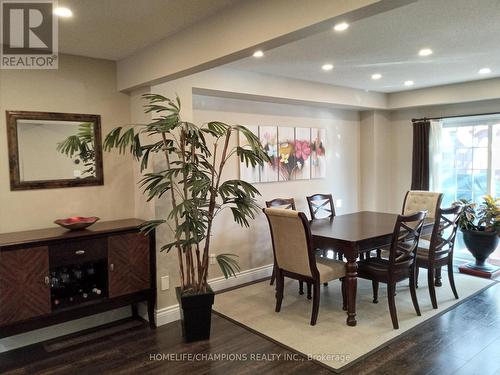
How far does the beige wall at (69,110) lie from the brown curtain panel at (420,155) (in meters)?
4.36

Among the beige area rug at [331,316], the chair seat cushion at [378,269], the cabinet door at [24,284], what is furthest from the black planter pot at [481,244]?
the cabinet door at [24,284]

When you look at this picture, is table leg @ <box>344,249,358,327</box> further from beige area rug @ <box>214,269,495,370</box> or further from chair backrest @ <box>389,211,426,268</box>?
chair backrest @ <box>389,211,426,268</box>

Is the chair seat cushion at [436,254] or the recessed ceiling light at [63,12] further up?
the recessed ceiling light at [63,12]

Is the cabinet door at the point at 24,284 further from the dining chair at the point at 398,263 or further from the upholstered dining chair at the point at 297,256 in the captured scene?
the dining chair at the point at 398,263

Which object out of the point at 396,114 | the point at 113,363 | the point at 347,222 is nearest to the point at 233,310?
the point at 113,363

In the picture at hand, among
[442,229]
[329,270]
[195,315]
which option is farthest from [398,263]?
[195,315]

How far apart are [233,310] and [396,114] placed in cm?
439

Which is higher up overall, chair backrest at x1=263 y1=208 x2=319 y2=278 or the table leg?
chair backrest at x1=263 y1=208 x2=319 y2=278

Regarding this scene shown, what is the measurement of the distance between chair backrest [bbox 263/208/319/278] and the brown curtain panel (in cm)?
329

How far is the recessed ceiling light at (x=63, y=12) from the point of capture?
245cm

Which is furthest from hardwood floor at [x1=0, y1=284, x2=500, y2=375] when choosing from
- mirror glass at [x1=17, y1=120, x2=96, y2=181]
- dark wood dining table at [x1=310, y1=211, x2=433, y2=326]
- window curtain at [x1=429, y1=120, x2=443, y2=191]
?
window curtain at [x1=429, y1=120, x2=443, y2=191]

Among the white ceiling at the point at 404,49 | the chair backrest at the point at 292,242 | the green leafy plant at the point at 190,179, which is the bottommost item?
the chair backrest at the point at 292,242

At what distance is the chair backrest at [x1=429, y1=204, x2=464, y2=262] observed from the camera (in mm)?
3826

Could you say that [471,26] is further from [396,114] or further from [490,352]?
[396,114]
